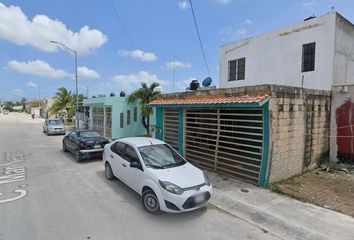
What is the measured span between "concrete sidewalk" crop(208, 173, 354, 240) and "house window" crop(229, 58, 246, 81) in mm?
9836

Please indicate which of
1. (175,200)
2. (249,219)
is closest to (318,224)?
(249,219)

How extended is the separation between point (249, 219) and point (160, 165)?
2473mm

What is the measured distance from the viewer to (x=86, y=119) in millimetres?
24953

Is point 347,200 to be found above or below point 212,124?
below

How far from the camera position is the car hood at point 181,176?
5767mm

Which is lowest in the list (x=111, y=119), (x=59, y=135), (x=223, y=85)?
(x=59, y=135)

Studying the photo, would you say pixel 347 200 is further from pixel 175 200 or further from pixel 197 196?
pixel 175 200

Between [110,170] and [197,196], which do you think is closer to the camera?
[197,196]

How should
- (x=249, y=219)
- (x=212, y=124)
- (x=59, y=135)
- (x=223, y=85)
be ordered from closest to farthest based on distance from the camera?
(x=249, y=219)
(x=212, y=124)
(x=223, y=85)
(x=59, y=135)

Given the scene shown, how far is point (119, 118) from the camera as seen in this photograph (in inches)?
735

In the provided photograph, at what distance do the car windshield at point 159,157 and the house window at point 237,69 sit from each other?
10327 millimetres

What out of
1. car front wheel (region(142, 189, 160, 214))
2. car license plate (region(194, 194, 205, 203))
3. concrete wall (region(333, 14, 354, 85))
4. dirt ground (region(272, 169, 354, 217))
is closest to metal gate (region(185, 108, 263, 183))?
dirt ground (region(272, 169, 354, 217))

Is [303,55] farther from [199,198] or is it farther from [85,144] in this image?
[85,144]

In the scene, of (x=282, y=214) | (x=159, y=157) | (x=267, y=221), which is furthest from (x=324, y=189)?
(x=159, y=157)
